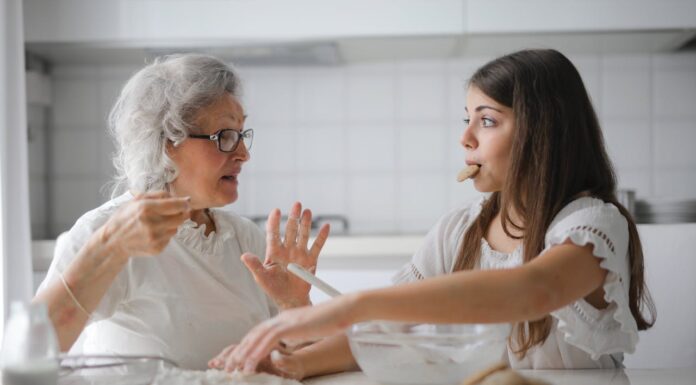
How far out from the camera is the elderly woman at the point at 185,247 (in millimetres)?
1584

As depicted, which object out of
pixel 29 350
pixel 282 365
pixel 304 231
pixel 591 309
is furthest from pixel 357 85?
pixel 29 350

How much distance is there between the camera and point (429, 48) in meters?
3.53

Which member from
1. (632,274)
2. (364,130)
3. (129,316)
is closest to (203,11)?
(364,130)

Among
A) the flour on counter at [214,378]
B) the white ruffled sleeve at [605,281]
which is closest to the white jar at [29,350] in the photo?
the flour on counter at [214,378]

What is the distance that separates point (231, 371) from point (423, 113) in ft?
8.83

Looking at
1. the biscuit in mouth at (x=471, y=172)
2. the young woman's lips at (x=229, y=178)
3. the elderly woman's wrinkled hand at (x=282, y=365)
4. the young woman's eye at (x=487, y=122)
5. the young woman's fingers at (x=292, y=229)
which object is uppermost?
the young woman's eye at (x=487, y=122)

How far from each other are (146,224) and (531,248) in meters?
0.75

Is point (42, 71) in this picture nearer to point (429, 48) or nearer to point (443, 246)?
point (429, 48)

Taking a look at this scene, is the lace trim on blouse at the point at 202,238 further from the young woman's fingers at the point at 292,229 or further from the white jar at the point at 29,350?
the white jar at the point at 29,350

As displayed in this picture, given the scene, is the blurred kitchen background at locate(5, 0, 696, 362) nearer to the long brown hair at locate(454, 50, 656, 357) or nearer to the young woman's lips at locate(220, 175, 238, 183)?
the young woman's lips at locate(220, 175, 238, 183)

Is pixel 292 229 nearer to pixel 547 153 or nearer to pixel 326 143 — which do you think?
pixel 547 153

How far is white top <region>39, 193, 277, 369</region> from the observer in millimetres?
1637

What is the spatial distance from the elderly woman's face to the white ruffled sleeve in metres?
0.75

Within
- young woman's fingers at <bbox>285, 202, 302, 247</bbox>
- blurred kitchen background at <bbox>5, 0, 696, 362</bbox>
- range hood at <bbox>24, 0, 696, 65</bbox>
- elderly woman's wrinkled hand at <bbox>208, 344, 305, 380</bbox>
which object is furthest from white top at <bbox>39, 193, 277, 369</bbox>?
range hood at <bbox>24, 0, 696, 65</bbox>
